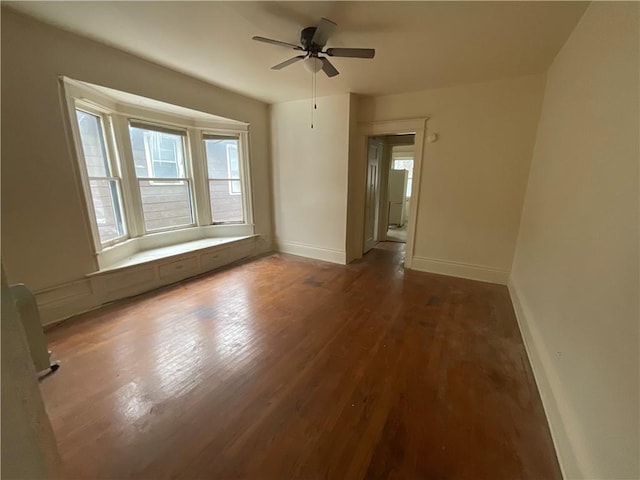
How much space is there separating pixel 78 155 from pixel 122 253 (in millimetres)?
1215

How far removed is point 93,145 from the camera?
2.98 m

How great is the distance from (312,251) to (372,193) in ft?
5.06

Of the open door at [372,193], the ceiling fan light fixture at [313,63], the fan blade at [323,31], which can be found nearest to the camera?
the fan blade at [323,31]

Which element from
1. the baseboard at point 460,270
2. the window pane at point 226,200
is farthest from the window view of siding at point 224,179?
the baseboard at point 460,270

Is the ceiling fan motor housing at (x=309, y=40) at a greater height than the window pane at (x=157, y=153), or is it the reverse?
the ceiling fan motor housing at (x=309, y=40)

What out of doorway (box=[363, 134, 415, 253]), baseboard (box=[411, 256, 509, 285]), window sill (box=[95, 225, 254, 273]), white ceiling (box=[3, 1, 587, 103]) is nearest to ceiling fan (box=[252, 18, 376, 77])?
white ceiling (box=[3, 1, 587, 103])

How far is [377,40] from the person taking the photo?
7.72ft

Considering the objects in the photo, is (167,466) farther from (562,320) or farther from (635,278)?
(562,320)

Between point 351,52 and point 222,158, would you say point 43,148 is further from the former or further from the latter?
point 351,52

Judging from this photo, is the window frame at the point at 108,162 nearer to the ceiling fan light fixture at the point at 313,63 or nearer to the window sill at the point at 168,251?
the window sill at the point at 168,251

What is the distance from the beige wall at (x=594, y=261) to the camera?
1.07 metres

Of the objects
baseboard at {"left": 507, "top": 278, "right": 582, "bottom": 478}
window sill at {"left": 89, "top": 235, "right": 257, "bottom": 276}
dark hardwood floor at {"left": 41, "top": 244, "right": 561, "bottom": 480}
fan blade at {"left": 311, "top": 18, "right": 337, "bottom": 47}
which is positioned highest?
fan blade at {"left": 311, "top": 18, "right": 337, "bottom": 47}

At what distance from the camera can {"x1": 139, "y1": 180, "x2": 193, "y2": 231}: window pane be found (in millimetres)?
3654

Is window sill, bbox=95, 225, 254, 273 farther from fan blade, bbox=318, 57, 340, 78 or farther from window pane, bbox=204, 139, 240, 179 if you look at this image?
fan blade, bbox=318, 57, 340, 78
